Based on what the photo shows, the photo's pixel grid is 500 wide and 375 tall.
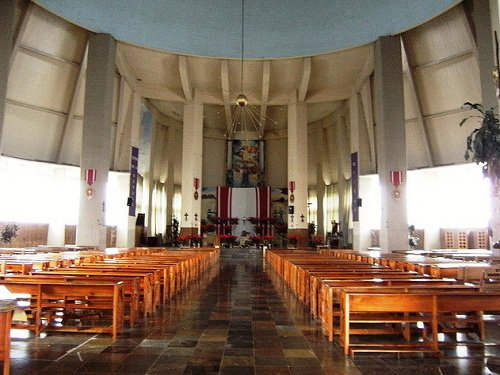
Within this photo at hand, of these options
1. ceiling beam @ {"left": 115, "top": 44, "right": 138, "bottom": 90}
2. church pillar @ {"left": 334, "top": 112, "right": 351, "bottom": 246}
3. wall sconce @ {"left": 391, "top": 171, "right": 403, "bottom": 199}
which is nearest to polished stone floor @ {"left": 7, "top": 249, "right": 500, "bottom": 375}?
wall sconce @ {"left": 391, "top": 171, "right": 403, "bottom": 199}

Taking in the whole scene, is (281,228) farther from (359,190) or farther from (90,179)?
(90,179)

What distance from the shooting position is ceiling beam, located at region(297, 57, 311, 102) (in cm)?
1723

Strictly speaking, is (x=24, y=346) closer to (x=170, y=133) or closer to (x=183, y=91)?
(x=183, y=91)

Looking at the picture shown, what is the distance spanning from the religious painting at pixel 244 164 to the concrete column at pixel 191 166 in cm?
513

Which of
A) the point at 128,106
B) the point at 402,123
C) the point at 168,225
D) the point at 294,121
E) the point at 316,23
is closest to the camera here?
the point at 402,123

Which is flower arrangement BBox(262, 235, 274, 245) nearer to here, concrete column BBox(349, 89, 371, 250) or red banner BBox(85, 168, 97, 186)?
concrete column BBox(349, 89, 371, 250)

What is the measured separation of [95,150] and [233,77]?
794 centimetres

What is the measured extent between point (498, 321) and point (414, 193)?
13767 millimetres

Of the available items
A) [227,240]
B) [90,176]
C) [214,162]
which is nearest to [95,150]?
[90,176]

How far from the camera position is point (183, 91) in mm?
18984

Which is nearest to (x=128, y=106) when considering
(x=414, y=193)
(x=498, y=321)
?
(x=414, y=193)

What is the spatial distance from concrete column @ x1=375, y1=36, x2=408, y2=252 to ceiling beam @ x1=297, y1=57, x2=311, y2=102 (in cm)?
418

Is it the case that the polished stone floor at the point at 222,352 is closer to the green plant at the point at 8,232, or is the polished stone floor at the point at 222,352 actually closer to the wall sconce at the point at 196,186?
the green plant at the point at 8,232

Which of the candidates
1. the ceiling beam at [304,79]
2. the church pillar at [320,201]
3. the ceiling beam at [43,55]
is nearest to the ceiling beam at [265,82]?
the ceiling beam at [304,79]
